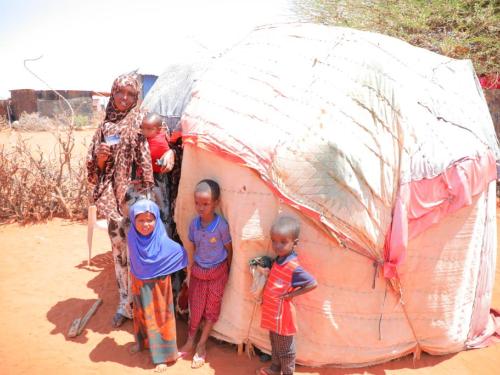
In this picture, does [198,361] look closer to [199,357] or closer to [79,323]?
[199,357]

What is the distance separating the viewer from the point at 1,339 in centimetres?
366

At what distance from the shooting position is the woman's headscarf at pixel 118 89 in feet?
10.9

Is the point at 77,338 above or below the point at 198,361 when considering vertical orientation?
below

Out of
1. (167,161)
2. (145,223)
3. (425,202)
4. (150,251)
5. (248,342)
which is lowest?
(248,342)

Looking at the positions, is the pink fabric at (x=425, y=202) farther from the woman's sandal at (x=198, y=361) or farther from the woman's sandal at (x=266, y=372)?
the woman's sandal at (x=198, y=361)

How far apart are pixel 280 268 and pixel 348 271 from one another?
1.65 ft

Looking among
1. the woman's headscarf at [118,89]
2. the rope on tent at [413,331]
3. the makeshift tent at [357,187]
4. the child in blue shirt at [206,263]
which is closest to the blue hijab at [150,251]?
the child in blue shirt at [206,263]

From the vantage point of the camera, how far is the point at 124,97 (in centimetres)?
333

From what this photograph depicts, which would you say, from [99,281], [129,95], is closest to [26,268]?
[99,281]

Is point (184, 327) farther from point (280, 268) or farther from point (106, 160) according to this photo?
point (106, 160)

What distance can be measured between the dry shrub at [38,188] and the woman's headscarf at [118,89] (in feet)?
11.7

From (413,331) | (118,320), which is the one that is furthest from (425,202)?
(118,320)

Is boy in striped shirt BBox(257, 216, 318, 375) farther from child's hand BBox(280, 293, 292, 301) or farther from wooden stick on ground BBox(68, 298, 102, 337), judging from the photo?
wooden stick on ground BBox(68, 298, 102, 337)

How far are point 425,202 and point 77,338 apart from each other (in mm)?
2990
